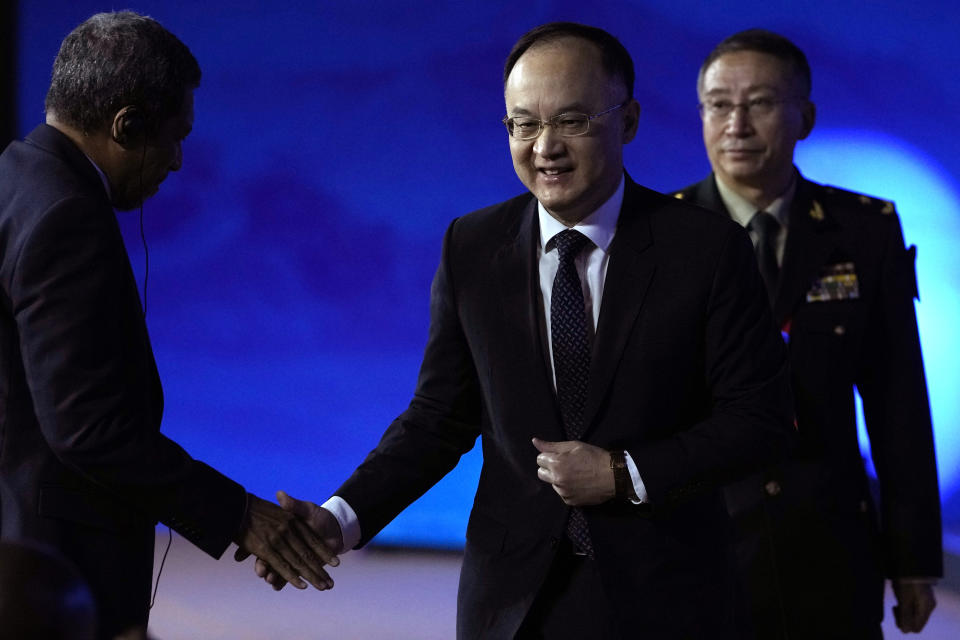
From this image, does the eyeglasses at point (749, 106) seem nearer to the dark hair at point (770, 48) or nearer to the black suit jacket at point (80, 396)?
the dark hair at point (770, 48)

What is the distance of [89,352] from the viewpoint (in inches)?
72.5

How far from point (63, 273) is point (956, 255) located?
4080mm

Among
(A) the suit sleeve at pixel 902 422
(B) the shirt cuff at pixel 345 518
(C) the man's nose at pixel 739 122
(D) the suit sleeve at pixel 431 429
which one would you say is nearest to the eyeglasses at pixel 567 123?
(D) the suit sleeve at pixel 431 429

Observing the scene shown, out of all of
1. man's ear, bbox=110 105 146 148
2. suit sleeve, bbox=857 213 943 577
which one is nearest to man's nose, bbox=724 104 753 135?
suit sleeve, bbox=857 213 943 577

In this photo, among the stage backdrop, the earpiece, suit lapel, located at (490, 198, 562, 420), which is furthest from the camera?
the stage backdrop

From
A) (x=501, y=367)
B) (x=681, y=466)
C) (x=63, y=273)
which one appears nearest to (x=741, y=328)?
(x=681, y=466)

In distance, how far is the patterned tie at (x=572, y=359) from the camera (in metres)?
1.89

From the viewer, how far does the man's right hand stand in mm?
2141

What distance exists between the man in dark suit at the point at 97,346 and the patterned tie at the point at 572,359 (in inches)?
22.6

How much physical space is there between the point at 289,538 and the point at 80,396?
49cm

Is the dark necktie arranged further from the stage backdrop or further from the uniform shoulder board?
the stage backdrop

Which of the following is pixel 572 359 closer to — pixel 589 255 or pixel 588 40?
pixel 589 255

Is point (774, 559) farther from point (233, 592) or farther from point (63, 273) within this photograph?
point (233, 592)

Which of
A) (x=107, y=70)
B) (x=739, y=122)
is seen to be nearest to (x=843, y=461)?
(x=739, y=122)
